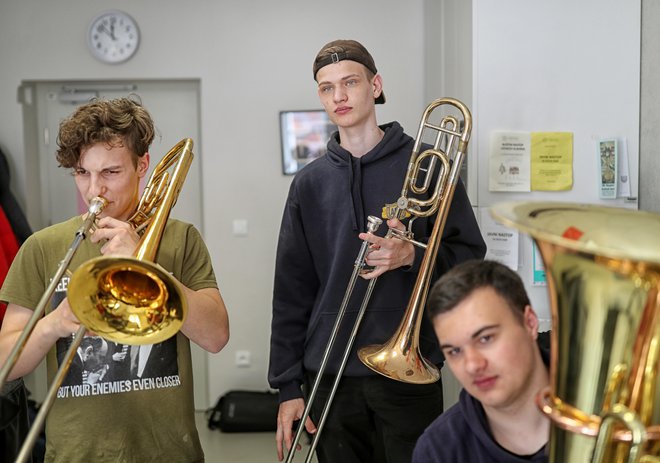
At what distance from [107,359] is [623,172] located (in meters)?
1.88

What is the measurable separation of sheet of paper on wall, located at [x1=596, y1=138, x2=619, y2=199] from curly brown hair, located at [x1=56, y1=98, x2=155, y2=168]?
5.43ft

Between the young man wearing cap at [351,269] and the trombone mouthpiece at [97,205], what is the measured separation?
2.20 ft

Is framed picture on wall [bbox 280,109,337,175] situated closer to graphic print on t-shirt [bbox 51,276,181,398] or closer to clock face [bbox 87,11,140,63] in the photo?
clock face [bbox 87,11,140,63]

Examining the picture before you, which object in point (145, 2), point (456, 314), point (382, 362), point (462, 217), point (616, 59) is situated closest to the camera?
point (456, 314)

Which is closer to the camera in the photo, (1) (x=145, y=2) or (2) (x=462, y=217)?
(2) (x=462, y=217)

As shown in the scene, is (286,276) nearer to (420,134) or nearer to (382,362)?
(382,362)

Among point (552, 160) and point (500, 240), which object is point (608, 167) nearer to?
point (552, 160)

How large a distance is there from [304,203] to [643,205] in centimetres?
127

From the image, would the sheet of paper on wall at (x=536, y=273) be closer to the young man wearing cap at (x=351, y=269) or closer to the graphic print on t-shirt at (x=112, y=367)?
the young man wearing cap at (x=351, y=269)

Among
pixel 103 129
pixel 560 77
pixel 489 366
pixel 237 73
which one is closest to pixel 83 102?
pixel 237 73

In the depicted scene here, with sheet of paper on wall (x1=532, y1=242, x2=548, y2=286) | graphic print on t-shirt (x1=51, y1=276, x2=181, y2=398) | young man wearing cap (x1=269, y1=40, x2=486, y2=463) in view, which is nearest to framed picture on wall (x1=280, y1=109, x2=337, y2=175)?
sheet of paper on wall (x1=532, y1=242, x2=548, y2=286)

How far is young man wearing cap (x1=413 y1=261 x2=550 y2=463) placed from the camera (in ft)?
4.72

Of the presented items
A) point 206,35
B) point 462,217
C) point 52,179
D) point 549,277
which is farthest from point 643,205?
point 52,179

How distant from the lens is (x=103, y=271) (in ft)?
4.89
